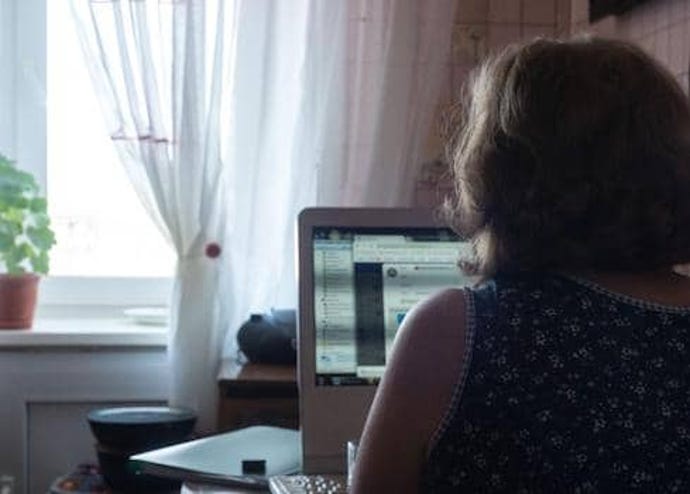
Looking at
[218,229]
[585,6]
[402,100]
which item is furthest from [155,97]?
[585,6]

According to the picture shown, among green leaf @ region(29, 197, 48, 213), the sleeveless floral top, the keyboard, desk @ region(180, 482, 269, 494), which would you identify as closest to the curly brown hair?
the sleeveless floral top

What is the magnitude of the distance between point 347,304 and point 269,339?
2.25 ft

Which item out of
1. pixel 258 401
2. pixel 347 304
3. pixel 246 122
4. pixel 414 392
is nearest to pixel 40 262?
pixel 246 122

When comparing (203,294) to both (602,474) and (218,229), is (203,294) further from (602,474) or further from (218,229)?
(602,474)

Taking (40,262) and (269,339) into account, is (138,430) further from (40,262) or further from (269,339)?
(40,262)

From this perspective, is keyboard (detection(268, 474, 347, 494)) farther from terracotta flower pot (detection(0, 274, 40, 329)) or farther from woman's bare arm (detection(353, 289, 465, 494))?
terracotta flower pot (detection(0, 274, 40, 329))

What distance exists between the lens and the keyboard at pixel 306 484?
1.44 meters

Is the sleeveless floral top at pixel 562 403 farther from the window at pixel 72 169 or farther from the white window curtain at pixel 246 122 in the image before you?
the window at pixel 72 169

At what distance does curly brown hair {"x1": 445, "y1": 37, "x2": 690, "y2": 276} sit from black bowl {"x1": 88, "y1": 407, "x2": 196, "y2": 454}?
1.07 meters

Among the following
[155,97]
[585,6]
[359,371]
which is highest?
[585,6]

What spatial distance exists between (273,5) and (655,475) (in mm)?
1780

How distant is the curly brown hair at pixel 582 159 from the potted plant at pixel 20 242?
174cm

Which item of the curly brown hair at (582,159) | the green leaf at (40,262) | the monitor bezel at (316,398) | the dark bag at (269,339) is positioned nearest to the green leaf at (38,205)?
the green leaf at (40,262)

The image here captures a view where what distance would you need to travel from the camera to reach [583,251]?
1.01 m
